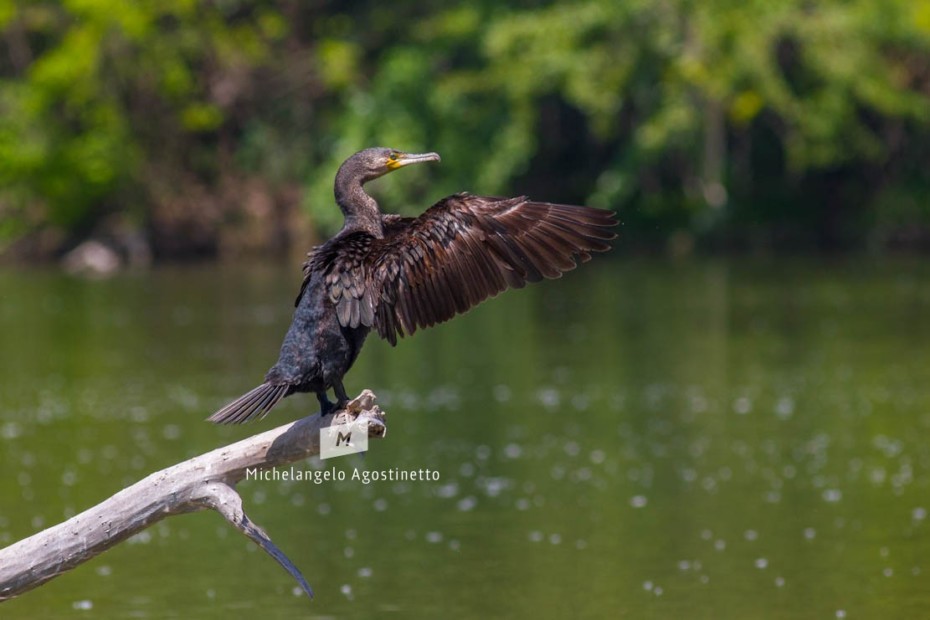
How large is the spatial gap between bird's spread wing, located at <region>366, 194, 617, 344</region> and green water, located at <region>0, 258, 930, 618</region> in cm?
291

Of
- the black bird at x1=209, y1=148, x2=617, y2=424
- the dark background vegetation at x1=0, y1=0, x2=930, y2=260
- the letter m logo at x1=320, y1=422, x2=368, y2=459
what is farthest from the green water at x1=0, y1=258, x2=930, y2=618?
the dark background vegetation at x1=0, y1=0, x2=930, y2=260

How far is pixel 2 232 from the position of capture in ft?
143

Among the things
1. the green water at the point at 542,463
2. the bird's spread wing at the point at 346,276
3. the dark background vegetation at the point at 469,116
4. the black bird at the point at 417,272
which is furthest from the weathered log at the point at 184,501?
the dark background vegetation at the point at 469,116

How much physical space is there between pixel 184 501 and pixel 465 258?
157cm

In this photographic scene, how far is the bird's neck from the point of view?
25.0 ft

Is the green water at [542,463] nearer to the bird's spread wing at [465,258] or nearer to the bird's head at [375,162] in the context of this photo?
the bird's spread wing at [465,258]

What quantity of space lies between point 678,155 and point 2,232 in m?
17.3

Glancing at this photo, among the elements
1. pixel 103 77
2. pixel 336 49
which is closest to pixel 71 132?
pixel 103 77

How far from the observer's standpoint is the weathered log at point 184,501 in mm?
6895

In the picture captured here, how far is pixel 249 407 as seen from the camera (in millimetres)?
7086

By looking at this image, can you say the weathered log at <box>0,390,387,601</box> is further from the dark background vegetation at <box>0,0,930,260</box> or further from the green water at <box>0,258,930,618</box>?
the dark background vegetation at <box>0,0,930,260</box>

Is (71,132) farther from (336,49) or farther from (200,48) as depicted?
(336,49)

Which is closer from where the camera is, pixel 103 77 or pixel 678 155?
pixel 678 155

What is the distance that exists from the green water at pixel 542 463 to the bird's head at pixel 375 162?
10.1ft
